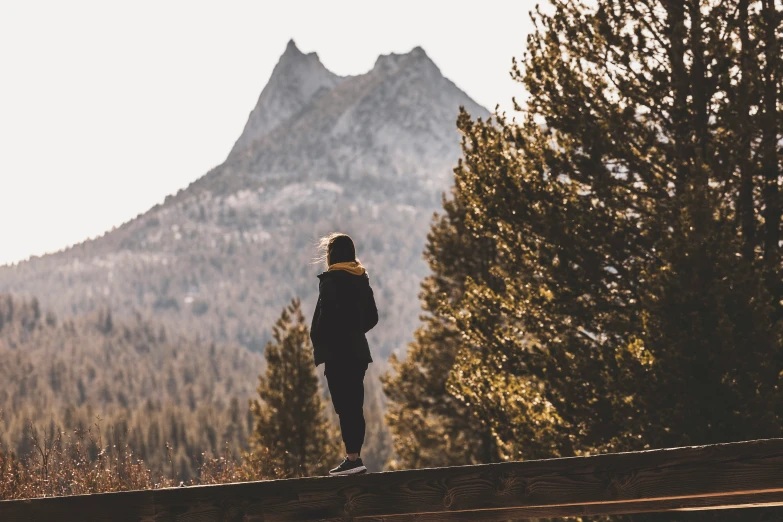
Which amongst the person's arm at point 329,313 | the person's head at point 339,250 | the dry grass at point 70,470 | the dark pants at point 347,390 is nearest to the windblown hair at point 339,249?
the person's head at point 339,250

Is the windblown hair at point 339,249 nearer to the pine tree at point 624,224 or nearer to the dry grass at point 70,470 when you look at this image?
the dry grass at point 70,470

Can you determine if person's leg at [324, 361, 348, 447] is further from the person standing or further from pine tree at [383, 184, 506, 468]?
pine tree at [383, 184, 506, 468]

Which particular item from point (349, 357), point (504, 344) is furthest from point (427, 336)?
point (349, 357)

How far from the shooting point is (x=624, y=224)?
9359 mm

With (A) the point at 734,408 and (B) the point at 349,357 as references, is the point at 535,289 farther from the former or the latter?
(B) the point at 349,357

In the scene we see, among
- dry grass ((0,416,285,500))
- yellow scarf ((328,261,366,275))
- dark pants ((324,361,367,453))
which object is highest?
yellow scarf ((328,261,366,275))

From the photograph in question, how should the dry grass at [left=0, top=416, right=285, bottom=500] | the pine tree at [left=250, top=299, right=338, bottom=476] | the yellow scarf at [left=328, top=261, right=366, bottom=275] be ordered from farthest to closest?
1. the pine tree at [left=250, top=299, right=338, bottom=476]
2. the dry grass at [left=0, top=416, right=285, bottom=500]
3. the yellow scarf at [left=328, top=261, right=366, bottom=275]

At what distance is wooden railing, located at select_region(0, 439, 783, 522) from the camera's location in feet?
12.2

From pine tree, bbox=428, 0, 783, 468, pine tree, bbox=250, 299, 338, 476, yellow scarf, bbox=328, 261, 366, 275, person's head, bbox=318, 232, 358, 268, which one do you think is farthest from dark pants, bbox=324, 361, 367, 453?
pine tree, bbox=250, 299, 338, 476

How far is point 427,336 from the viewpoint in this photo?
A: 24078mm

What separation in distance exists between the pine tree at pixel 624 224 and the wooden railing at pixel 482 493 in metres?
3.87

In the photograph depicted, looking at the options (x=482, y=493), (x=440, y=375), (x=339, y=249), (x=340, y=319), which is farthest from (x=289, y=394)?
(x=482, y=493)

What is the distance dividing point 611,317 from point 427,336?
588 inches

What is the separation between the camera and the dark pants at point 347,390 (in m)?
5.72
